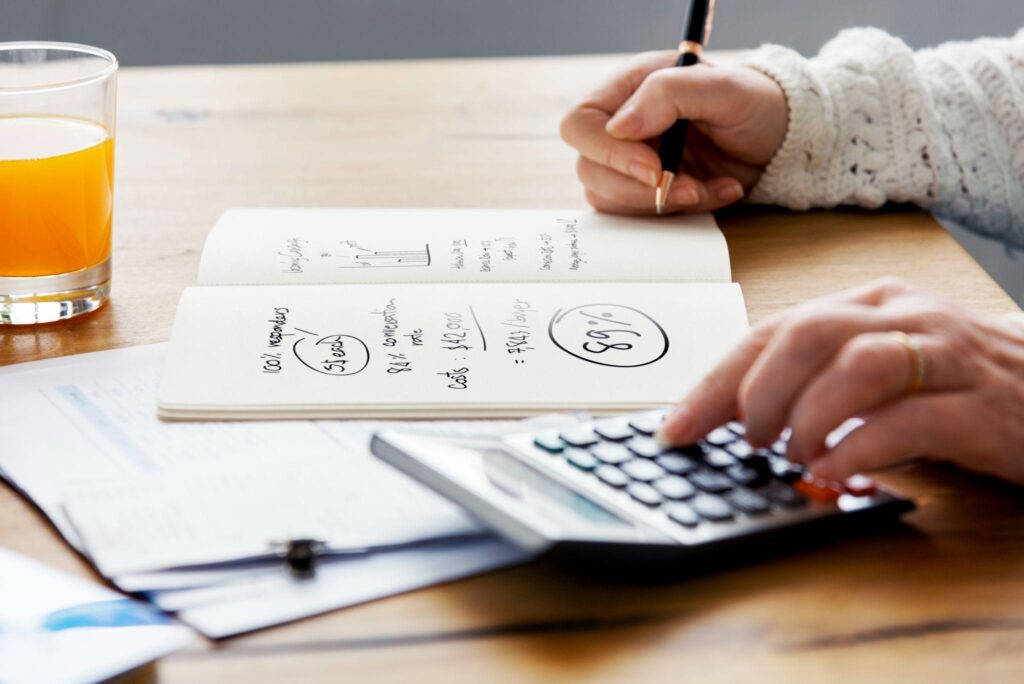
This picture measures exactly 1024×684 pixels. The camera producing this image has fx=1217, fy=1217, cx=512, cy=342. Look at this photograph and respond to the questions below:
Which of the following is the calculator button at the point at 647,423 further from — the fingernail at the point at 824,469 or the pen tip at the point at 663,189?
the pen tip at the point at 663,189

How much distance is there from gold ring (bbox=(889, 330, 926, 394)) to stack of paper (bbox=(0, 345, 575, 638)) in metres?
0.15

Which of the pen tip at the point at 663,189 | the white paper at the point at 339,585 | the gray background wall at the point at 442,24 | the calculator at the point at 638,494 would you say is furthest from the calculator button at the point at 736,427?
the gray background wall at the point at 442,24

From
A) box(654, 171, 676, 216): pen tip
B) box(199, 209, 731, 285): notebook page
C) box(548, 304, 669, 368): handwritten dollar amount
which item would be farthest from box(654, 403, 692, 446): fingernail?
box(654, 171, 676, 216): pen tip

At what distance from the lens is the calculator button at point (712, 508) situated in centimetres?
45

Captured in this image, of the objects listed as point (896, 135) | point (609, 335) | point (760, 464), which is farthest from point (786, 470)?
point (896, 135)

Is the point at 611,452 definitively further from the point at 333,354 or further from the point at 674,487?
the point at 333,354

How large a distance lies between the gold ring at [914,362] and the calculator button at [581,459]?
127 millimetres

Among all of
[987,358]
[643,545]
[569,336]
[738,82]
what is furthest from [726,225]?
[643,545]

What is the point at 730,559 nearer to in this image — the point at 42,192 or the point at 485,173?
the point at 42,192

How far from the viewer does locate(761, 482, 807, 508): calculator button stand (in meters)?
0.46

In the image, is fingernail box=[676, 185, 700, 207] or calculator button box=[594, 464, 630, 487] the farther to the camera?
fingernail box=[676, 185, 700, 207]

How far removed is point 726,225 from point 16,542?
1.76 ft

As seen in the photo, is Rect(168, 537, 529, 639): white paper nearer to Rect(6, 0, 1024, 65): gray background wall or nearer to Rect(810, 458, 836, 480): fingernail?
Rect(810, 458, 836, 480): fingernail

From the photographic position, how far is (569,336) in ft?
2.10
